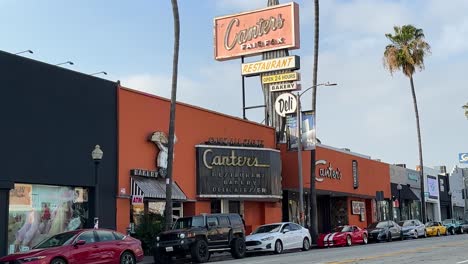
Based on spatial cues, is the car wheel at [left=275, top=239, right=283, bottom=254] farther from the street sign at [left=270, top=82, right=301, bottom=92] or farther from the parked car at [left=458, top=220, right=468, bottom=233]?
the parked car at [left=458, top=220, right=468, bottom=233]

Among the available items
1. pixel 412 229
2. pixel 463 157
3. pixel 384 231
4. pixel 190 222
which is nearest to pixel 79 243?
pixel 190 222

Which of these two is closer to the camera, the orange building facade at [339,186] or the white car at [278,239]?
the white car at [278,239]

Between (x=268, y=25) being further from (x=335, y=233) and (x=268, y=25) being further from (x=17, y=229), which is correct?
(x=17, y=229)

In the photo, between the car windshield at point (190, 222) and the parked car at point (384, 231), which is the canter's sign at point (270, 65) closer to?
the parked car at point (384, 231)

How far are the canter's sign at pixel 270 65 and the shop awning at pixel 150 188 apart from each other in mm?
15138

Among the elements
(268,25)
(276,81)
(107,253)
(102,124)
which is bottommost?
(107,253)

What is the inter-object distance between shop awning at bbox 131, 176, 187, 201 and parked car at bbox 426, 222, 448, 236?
25005 mm

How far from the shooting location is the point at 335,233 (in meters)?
33.7

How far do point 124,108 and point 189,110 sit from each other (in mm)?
5003

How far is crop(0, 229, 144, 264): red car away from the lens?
55.0ft

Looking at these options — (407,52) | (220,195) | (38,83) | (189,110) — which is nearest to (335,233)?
(220,195)

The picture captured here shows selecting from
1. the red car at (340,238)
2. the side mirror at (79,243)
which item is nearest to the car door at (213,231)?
the side mirror at (79,243)

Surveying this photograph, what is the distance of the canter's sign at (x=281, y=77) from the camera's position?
40.6 meters

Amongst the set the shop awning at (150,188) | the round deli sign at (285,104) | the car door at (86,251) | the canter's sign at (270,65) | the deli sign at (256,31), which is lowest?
the car door at (86,251)
